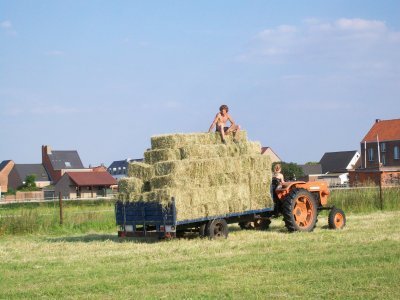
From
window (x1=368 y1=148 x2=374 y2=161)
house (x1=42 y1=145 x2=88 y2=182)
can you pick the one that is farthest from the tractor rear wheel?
house (x1=42 y1=145 x2=88 y2=182)

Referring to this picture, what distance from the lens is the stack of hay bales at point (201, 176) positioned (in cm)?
1564

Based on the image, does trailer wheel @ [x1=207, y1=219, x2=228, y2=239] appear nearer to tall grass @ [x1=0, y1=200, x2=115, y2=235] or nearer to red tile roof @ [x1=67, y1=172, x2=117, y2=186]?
tall grass @ [x1=0, y1=200, x2=115, y2=235]

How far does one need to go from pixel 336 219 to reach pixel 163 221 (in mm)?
4890

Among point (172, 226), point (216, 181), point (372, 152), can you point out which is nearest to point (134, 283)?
point (172, 226)

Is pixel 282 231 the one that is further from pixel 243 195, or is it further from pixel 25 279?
pixel 25 279

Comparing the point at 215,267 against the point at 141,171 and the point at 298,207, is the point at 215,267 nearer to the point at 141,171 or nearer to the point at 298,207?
the point at 141,171

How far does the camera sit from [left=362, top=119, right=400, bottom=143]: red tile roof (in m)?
92.5

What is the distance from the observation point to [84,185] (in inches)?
3469

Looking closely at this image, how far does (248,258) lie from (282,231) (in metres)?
5.92

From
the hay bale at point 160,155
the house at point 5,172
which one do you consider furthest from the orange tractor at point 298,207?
the house at point 5,172

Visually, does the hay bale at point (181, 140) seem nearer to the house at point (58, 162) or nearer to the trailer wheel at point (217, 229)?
the trailer wheel at point (217, 229)

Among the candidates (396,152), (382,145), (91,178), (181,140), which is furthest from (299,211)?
(382,145)

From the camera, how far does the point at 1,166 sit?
10600 cm

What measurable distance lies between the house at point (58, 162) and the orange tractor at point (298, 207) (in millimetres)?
89319
